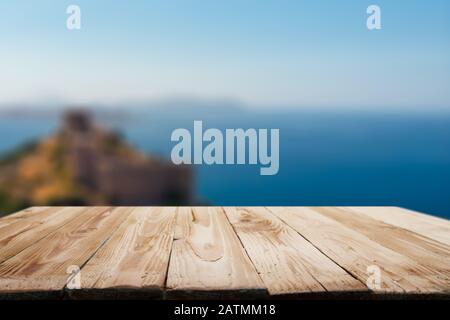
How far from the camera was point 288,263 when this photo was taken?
1153 mm

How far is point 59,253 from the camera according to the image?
4.19 feet

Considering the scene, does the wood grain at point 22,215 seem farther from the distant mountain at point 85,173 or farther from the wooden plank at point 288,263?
the distant mountain at point 85,173

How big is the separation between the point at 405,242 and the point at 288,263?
0.51 metres

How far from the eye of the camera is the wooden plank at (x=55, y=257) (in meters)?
0.98

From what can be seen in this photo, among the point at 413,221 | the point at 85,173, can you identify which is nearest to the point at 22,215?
the point at 413,221

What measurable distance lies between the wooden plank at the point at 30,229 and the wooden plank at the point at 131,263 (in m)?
0.23

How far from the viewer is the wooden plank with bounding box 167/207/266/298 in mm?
925

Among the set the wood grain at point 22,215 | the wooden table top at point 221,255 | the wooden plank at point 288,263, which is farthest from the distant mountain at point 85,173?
the wooden plank at point 288,263

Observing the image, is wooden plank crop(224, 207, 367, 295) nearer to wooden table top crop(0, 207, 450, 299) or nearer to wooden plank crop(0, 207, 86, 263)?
wooden table top crop(0, 207, 450, 299)

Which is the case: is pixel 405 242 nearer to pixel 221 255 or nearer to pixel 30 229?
pixel 221 255

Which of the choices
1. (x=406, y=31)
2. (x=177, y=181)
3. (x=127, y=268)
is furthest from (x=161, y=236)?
(x=177, y=181)

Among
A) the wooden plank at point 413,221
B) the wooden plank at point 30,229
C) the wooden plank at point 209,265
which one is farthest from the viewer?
the wooden plank at point 413,221

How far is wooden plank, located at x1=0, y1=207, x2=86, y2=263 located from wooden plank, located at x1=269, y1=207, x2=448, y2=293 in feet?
2.65
